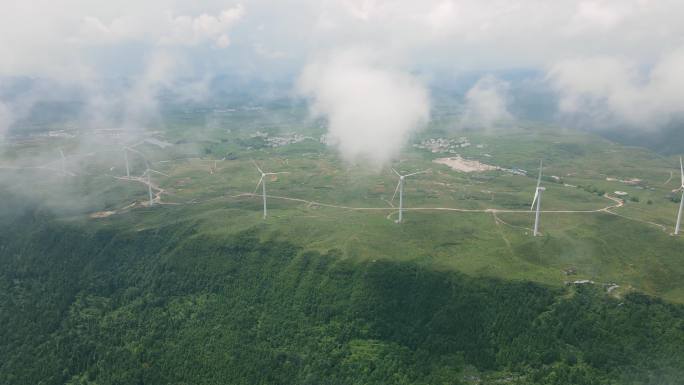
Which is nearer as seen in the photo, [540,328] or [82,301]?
[540,328]

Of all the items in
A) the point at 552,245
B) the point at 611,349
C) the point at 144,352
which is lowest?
the point at 144,352

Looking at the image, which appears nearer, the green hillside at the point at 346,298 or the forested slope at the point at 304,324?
the forested slope at the point at 304,324

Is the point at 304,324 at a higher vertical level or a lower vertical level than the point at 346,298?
lower

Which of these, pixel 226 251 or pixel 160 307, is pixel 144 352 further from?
pixel 226 251

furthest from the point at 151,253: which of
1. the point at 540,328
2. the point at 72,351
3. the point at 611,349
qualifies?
the point at 611,349

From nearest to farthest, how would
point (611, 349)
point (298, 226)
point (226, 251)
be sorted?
point (611, 349) → point (226, 251) → point (298, 226)

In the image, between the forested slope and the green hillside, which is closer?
the forested slope

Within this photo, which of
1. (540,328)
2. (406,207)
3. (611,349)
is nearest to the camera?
(611,349)

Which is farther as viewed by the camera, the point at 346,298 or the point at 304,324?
the point at 346,298
